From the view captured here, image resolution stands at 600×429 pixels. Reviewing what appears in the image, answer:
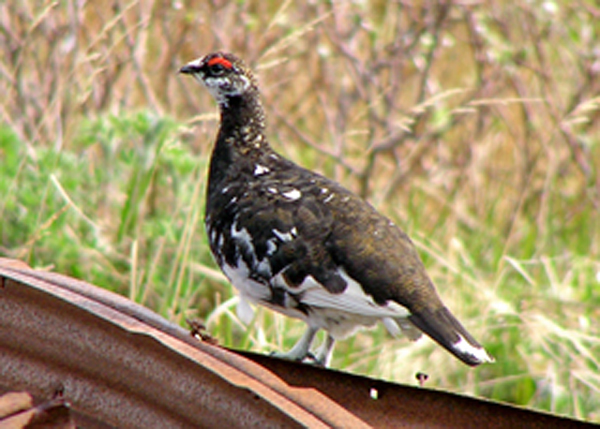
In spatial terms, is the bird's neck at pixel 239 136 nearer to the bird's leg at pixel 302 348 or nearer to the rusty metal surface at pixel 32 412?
the bird's leg at pixel 302 348

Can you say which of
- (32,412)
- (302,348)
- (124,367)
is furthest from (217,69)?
(32,412)

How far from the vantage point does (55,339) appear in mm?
1951

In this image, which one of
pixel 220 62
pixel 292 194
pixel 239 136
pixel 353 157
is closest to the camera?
pixel 292 194

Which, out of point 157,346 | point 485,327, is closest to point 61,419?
point 157,346

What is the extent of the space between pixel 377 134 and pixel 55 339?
16.2 ft

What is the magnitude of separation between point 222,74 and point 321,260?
1.11m

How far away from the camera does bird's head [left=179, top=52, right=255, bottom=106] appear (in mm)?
3588

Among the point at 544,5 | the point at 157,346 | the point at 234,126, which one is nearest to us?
the point at 157,346

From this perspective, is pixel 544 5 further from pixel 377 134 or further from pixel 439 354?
pixel 439 354

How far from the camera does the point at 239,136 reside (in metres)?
3.69

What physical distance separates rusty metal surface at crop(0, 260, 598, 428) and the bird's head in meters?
1.77

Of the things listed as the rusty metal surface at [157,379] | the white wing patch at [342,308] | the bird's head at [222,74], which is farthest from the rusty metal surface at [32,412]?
the bird's head at [222,74]

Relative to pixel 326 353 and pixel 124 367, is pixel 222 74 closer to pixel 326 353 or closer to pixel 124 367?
pixel 326 353

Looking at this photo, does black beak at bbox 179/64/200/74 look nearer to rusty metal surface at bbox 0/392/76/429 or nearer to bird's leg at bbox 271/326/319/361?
bird's leg at bbox 271/326/319/361
